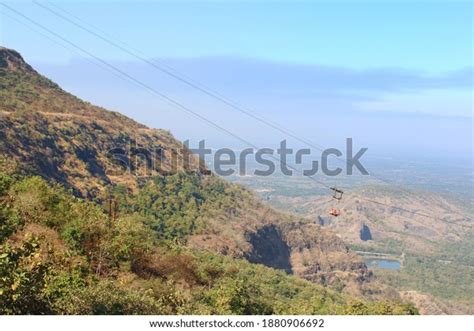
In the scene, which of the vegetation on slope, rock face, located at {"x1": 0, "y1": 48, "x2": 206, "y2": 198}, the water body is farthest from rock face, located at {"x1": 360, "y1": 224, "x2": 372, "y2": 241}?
Answer: the vegetation on slope

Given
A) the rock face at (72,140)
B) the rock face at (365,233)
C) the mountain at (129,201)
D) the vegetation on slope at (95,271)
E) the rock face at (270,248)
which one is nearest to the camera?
the vegetation on slope at (95,271)

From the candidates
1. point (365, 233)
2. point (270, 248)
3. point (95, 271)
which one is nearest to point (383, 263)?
point (365, 233)

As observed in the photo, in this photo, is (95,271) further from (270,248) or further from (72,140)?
(270,248)

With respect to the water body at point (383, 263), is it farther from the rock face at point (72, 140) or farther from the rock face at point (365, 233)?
the rock face at point (72, 140)

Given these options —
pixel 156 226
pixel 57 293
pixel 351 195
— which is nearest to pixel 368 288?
pixel 156 226

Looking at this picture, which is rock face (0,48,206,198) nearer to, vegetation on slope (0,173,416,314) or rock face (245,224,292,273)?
rock face (245,224,292,273)

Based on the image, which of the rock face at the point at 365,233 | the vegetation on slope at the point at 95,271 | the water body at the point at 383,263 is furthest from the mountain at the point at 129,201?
the rock face at the point at 365,233
